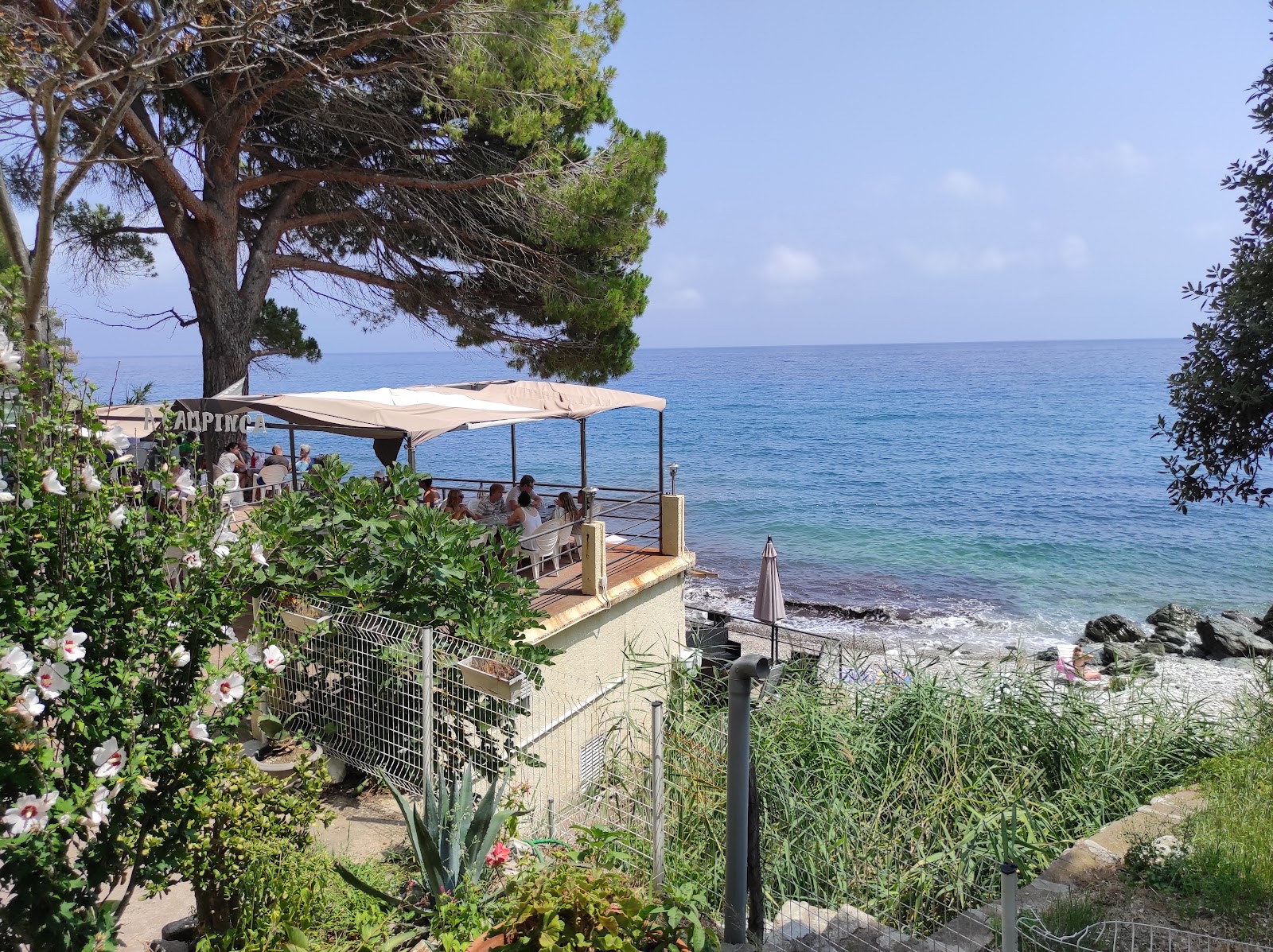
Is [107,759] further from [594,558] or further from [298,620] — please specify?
[594,558]

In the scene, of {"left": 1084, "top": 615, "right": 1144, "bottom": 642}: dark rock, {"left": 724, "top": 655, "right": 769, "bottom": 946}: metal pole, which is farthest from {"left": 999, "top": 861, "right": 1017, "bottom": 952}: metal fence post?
{"left": 1084, "top": 615, "right": 1144, "bottom": 642}: dark rock

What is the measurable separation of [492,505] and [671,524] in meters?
2.40

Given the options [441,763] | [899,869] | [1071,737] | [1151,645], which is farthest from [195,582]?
[1151,645]

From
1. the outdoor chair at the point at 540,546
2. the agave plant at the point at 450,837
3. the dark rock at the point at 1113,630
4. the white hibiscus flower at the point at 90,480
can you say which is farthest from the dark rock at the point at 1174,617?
the white hibiscus flower at the point at 90,480

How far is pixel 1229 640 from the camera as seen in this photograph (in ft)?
63.7

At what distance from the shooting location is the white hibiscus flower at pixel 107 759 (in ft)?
9.47

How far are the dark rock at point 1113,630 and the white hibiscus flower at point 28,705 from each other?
21790 mm

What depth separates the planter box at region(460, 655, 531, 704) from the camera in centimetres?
512

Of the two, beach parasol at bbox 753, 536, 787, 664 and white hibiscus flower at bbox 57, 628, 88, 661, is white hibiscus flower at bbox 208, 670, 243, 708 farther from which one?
beach parasol at bbox 753, 536, 787, 664

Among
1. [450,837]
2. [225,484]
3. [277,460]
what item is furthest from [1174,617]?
[225,484]

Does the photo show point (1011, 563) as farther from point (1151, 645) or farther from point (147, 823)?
point (147, 823)

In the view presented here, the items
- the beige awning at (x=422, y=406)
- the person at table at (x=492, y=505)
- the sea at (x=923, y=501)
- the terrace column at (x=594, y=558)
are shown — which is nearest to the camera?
the beige awning at (x=422, y=406)

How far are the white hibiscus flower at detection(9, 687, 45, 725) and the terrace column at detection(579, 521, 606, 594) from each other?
6.90 meters

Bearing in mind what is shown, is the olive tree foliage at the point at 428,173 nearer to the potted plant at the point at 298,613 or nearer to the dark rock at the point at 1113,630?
the potted plant at the point at 298,613
